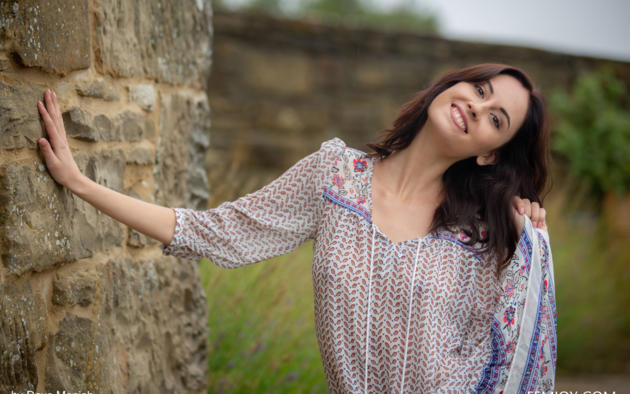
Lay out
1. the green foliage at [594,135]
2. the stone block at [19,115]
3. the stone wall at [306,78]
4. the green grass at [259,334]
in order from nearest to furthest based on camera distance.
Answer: the stone block at [19,115]
the green grass at [259,334]
the stone wall at [306,78]
the green foliage at [594,135]

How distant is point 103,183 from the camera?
192 cm

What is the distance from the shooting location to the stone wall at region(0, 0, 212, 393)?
1552mm

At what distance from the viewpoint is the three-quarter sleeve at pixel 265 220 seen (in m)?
1.96

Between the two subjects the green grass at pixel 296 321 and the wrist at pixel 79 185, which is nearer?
the wrist at pixel 79 185

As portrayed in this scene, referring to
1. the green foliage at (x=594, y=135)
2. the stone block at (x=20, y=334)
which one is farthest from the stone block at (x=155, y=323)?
the green foliage at (x=594, y=135)

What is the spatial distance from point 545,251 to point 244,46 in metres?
4.77

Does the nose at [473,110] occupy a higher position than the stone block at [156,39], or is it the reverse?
the stone block at [156,39]

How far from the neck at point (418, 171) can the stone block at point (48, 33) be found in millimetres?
1035

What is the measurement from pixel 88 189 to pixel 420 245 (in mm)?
1004

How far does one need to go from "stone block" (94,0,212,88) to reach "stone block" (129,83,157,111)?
43mm

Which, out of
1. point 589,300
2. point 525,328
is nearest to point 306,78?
point 589,300

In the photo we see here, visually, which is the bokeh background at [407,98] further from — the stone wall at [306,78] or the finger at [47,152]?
the finger at [47,152]

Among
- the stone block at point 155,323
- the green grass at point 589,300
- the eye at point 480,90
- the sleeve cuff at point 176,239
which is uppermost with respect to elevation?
the eye at point 480,90

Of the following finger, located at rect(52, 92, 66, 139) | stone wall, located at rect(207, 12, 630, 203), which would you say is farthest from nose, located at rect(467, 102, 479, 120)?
stone wall, located at rect(207, 12, 630, 203)
